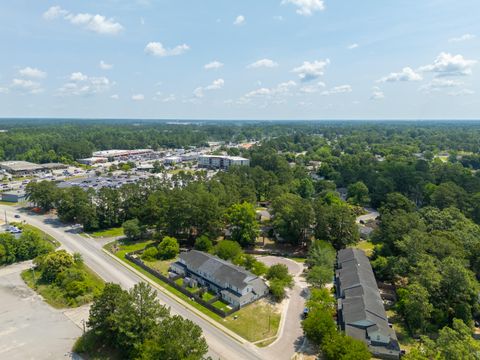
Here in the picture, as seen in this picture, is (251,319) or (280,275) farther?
(280,275)

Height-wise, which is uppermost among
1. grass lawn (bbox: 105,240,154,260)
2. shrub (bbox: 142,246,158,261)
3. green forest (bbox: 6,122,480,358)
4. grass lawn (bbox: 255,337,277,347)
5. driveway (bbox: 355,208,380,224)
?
green forest (bbox: 6,122,480,358)

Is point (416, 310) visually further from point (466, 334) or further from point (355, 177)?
point (355, 177)

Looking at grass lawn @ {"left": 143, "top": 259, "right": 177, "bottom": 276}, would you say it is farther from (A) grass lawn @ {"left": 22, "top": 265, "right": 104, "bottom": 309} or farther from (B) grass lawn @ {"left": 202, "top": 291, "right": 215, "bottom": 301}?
(B) grass lawn @ {"left": 202, "top": 291, "right": 215, "bottom": 301}

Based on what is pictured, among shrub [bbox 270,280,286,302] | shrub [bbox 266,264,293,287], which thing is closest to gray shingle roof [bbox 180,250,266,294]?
shrub [bbox 270,280,286,302]

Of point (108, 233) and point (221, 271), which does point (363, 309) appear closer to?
point (221, 271)

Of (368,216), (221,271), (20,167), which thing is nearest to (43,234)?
(221,271)

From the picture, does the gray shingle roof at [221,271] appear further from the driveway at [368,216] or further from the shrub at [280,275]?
→ the driveway at [368,216]
